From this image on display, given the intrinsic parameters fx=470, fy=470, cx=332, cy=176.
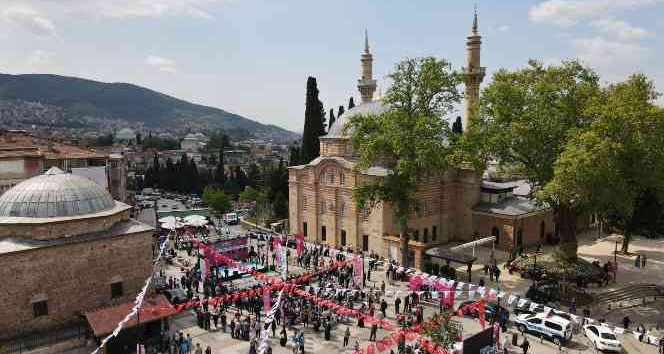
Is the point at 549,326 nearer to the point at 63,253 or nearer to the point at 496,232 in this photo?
the point at 496,232

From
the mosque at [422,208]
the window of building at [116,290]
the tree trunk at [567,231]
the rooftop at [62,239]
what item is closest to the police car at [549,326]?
the tree trunk at [567,231]

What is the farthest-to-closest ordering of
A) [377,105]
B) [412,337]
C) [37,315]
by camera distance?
[377,105]
[37,315]
[412,337]

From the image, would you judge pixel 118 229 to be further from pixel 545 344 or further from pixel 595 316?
pixel 595 316

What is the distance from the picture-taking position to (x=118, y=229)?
22.8 metres

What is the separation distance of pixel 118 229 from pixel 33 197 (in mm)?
3992

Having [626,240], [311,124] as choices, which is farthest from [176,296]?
[626,240]

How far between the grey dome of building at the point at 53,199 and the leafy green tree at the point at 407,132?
595 inches

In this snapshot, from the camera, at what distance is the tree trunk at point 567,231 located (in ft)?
92.0

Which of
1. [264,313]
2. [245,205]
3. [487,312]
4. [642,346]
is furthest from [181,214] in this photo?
[642,346]

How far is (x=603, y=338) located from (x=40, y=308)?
79.4ft

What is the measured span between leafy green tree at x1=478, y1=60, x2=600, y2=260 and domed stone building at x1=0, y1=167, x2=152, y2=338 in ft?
68.5

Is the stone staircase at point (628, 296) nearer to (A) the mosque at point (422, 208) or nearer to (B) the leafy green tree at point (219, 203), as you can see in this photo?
(A) the mosque at point (422, 208)

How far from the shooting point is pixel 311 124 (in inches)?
1996

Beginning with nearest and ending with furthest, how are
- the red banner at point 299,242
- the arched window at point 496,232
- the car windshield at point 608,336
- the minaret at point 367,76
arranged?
the car windshield at point 608,336
the red banner at point 299,242
the arched window at point 496,232
the minaret at point 367,76
